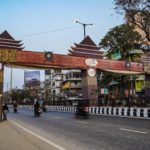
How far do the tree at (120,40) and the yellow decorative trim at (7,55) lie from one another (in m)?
29.0

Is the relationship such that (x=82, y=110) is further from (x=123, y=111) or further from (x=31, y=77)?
A: (x=31, y=77)

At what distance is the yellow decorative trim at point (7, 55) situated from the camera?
39188 millimetres

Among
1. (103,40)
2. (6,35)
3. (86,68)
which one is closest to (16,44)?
(6,35)

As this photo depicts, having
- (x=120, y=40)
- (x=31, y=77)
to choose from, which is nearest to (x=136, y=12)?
(x=120, y=40)

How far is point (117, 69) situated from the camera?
4800 centimetres

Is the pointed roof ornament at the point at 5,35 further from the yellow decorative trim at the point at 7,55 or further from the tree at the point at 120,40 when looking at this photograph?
the tree at the point at 120,40

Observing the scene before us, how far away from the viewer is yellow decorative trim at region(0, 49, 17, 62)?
129 feet

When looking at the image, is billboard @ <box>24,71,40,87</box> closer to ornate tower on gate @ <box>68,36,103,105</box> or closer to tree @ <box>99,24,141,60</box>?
tree @ <box>99,24,141,60</box>

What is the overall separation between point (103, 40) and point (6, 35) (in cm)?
2817

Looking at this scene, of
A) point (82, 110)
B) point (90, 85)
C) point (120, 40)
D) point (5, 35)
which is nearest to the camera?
point (82, 110)

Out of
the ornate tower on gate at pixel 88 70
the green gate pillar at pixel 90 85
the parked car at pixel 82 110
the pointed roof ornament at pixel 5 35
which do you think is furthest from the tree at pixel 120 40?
the parked car at pixel 82 110

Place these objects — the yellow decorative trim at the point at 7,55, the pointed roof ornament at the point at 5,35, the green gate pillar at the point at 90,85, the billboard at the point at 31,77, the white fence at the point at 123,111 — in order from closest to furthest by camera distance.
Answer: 1. the white fence at the point at 123,111
2. the yellow decorative trim at the point at 7,55
3. the pointed roof ornament at the point at 5,35
4. the green gate pillar at the point at 90,85
5. the billboard at the point at 31,77

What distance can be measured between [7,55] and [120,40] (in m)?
30.2

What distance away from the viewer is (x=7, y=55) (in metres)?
39.3
